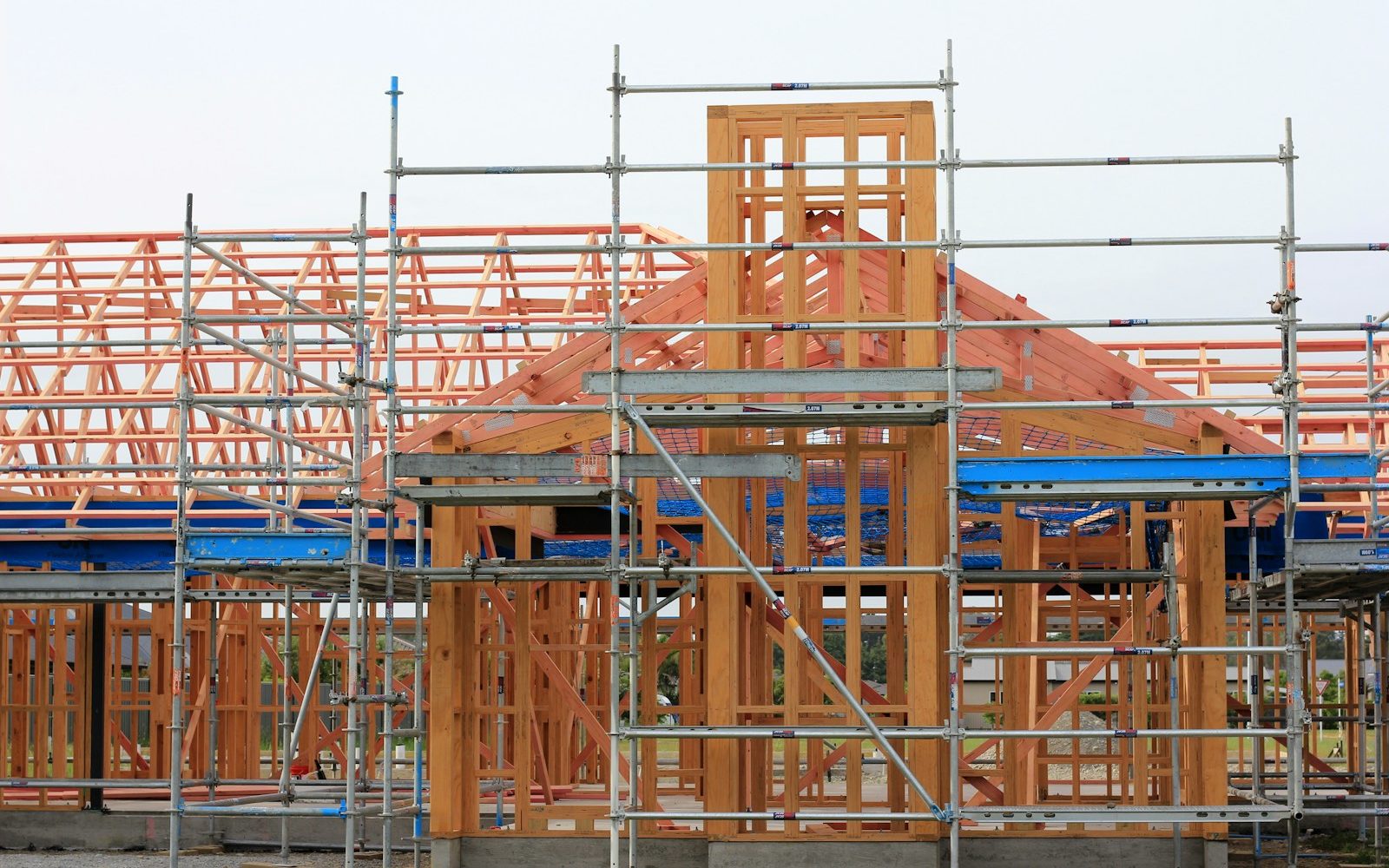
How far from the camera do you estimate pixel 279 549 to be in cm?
1333

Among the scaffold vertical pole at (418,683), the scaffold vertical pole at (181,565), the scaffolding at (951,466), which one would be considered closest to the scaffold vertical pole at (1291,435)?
the scaffolding at (951,466)

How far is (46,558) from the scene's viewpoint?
19.2 m

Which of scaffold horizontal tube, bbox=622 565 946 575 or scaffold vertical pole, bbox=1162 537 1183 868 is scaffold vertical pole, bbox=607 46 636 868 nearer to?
scaffold horizontal tube, bbox=622 565 946 575

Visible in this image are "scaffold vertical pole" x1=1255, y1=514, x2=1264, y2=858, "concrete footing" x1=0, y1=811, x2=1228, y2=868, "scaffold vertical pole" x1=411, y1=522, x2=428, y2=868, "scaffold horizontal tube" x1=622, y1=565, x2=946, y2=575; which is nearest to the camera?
"scaffold horizontal tube" x1=622, y1=565, x2=946, y2=575

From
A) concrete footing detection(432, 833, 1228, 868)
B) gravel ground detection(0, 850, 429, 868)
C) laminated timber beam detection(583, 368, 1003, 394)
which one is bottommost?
gravel ground detection(0, 850, 429, 868)

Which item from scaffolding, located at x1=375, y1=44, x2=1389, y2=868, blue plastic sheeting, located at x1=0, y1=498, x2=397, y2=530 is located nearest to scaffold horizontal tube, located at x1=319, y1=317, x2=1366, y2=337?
scaffolding, located at x1=375, y1=44, x2=1389, y2=868

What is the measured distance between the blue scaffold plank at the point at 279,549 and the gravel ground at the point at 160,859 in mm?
5047

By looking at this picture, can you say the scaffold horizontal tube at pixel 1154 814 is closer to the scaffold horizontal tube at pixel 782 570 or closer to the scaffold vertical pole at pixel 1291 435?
the scaffold vertical pole at pixel 1291 435

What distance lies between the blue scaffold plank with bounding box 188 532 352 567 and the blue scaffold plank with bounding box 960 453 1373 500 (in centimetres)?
476

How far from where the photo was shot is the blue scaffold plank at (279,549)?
13289 mm

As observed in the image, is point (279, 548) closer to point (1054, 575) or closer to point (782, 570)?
point (782, 570)

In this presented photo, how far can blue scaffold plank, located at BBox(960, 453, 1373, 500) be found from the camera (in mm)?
12469

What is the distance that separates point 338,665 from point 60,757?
8.25 meters

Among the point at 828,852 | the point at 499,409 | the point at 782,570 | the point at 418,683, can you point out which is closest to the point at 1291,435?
the point at 782,570
